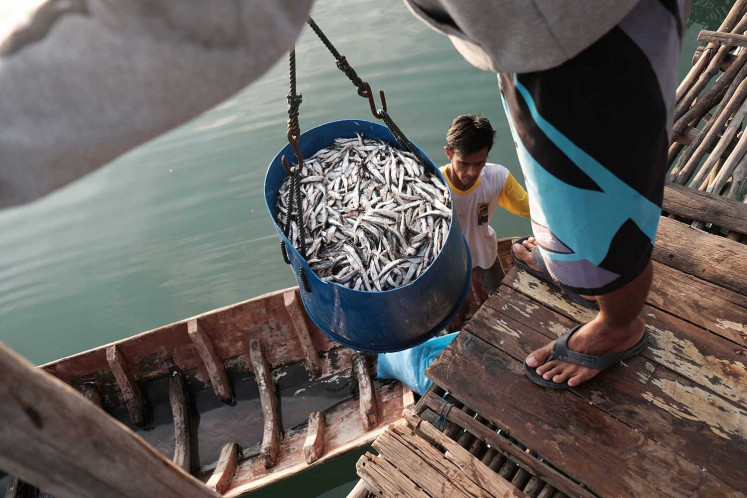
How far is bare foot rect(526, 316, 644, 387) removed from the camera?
2.34 m

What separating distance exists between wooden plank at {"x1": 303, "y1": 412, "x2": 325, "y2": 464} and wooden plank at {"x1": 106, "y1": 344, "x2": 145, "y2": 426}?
1.53 metres

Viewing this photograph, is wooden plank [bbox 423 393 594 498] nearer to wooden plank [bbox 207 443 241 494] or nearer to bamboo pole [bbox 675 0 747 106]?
wooden plank [bbox 207 443 241 494]

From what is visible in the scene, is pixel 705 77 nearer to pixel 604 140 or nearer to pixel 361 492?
pixel 604 140

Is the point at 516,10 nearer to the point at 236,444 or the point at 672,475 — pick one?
the point at 672,475

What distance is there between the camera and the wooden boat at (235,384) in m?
4.29

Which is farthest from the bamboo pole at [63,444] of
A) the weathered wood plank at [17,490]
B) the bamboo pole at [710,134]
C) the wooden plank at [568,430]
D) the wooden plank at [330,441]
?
the weathered wood plank at [17,490]

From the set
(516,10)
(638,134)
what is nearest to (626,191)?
(638,134)

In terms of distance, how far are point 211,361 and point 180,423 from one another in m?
0.55

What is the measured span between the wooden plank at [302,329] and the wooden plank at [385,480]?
2042 millimetres

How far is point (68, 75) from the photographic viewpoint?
23.1 inches

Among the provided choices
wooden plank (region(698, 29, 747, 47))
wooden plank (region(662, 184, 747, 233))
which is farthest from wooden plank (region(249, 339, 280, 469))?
wooden plank (region(698, 29, 747, 47))

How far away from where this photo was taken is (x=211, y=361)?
4.47 meters

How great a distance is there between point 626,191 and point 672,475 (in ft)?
4.22

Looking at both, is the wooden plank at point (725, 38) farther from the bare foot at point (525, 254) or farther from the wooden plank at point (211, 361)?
the wooden plank at point (211, 361)
